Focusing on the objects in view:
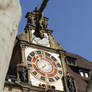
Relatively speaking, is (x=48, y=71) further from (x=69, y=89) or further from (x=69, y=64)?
(x=69, y=64)

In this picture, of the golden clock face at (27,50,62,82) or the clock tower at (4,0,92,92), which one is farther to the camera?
the golden clock face at (27,50,62,82)

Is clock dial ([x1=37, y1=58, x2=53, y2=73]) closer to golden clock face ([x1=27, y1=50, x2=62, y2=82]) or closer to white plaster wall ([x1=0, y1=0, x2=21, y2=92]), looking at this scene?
golden clock face ([x1=27, y1=50, x2=62, y2=82])

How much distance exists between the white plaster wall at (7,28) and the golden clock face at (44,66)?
432 inches

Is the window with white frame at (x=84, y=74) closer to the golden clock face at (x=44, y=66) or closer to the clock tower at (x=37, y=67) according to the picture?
the clock tower at (x=37, y=67)

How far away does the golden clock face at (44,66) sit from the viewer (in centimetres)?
1202

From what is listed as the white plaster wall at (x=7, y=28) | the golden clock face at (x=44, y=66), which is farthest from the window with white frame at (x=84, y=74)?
the white plaster wall at (x=7, y=28)

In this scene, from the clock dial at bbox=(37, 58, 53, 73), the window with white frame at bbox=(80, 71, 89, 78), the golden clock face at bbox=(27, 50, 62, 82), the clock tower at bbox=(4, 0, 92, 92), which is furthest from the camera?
the window with white frame at bbox=(80, 71, 89, 78)

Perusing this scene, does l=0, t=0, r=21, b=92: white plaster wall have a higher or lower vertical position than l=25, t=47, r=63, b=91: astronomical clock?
lower

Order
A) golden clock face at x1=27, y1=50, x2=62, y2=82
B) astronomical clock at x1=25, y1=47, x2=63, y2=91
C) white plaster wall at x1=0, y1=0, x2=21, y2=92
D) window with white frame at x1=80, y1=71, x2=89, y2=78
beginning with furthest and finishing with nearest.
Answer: window with white frame at x1=80, y1=71, x2=89, y2=78 → golden clock face at x1=27, y1=50, x2=62, y2=82 → astronomical clock at x1=25, y1=47, x2=63, y2=91 → white plaster wall at x1=0, y1=0, x2=21, y2=92

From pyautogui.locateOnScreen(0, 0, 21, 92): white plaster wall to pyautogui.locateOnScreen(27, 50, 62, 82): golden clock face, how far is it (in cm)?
1097

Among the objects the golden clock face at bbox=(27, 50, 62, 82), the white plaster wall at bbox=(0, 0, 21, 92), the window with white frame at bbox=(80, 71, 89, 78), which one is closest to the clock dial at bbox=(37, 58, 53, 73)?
the golden clock face at bbox=(27, 50, 62, 82)

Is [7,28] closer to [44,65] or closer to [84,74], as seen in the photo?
[44,65]

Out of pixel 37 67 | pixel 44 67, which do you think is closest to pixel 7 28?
pixel 37 67

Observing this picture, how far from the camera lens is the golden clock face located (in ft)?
39.4
